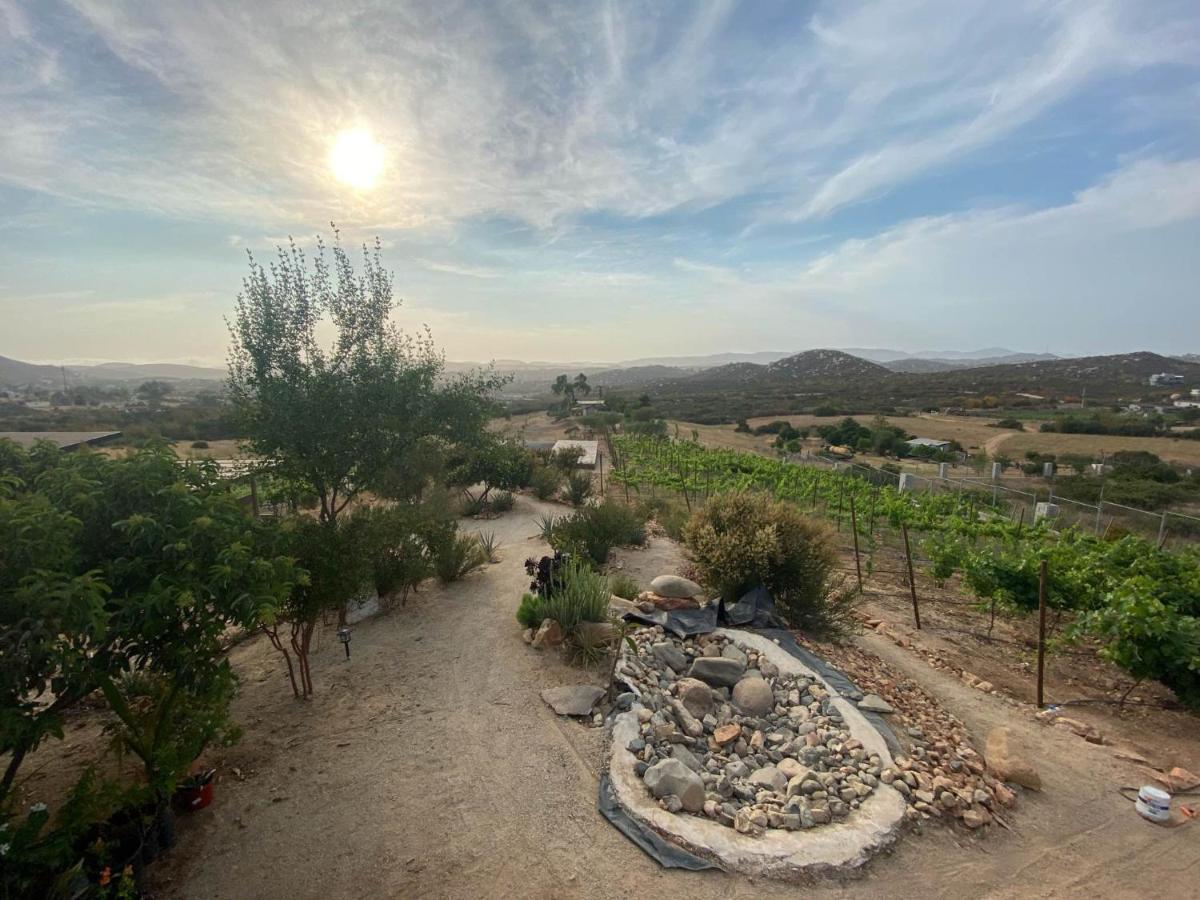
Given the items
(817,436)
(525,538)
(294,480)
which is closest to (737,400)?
(817,436)

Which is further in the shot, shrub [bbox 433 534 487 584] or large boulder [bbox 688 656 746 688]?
shrub [bbox 433 534 487 584]

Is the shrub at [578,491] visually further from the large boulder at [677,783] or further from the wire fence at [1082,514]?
the large boulder at [677,783]

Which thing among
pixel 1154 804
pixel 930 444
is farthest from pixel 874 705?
pixel 930 444

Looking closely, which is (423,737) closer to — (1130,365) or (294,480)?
(294,480)

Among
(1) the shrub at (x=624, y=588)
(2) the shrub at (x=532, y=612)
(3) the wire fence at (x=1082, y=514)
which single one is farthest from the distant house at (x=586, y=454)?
(2) the shrub at (x=532, y=612)

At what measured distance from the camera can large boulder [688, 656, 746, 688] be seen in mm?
A: 5773

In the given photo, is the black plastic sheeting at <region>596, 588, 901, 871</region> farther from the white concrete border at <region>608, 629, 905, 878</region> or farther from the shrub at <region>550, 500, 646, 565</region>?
the shrub at <region>550, 500, 646, 565</region>

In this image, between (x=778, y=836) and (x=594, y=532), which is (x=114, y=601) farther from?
(x=594, y=532)

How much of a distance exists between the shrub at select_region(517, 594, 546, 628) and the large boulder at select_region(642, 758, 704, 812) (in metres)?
2.67

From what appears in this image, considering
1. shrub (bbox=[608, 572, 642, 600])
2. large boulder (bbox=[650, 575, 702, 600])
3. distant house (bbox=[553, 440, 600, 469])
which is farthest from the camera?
distant house (bbox=[553, 440, 600, 469])

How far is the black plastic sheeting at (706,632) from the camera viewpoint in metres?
3.68

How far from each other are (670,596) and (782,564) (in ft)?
4.80

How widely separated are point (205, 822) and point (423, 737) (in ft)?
5.10

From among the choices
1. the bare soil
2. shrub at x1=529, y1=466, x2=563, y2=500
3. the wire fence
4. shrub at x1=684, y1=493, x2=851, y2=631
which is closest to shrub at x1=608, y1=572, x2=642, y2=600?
shrub at x1=684, y1=493, x2=851, y2=631
